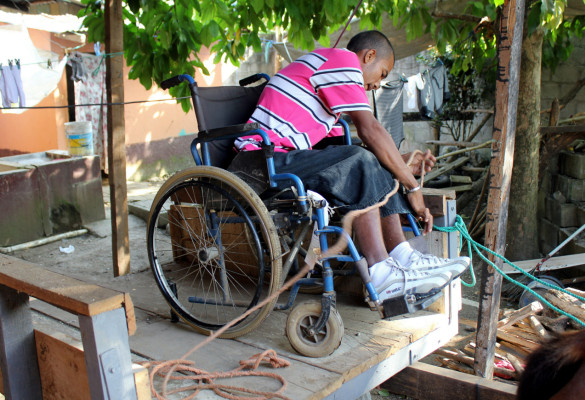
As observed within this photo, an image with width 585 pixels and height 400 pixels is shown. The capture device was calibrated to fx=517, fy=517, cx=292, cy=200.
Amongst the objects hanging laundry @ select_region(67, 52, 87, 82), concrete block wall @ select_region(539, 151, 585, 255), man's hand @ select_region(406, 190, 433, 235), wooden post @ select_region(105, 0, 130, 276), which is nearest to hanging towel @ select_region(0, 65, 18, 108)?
hanging laundry @ select_region(67, 52, 87, 82)

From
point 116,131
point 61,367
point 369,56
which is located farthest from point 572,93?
point 61,367

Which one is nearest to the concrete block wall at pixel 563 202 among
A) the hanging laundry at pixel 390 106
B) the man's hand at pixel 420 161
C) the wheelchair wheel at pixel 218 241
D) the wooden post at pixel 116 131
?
the hanging laundry at pixel 390 106

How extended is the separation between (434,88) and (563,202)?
3256 mm

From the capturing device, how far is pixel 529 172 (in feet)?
17.7

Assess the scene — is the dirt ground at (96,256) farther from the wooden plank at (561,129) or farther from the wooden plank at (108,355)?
the wooden plank at (108,355)

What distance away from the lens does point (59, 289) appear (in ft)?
4.18

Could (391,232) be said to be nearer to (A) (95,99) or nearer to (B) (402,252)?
(B) (402,252)

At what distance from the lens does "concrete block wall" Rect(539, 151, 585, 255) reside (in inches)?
230

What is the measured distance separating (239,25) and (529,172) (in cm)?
337

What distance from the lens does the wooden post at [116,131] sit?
355 centimetres

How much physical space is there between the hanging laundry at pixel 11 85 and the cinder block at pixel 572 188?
21.3ft

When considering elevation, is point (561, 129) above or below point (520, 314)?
above

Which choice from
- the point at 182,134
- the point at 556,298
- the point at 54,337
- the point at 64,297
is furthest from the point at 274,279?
the point at 182,134

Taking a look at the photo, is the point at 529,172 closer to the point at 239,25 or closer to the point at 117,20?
the point at 239,25
